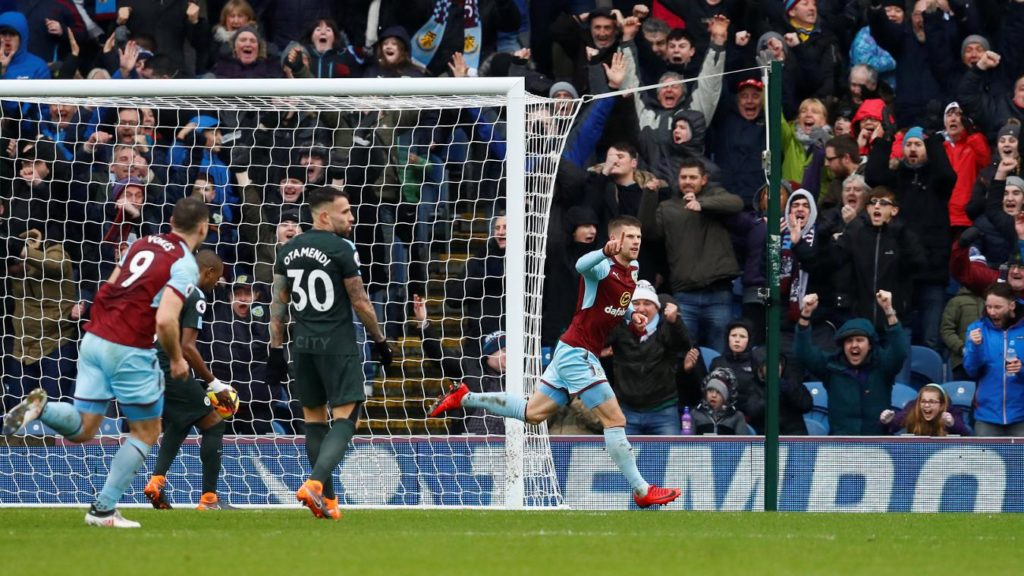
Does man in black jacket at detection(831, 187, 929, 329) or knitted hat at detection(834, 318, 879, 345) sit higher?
man in black jacket at detection(831, 187, 929, 329)

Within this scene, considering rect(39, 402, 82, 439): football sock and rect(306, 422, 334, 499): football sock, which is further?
rect(306, 422, 334, 499): football sock

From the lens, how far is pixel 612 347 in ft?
46.4

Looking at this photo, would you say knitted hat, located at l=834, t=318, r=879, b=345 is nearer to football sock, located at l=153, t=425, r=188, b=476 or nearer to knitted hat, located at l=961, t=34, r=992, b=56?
knitted hat, located at l=961, t=34, r=992, b=56

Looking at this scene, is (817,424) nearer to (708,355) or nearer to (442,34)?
(708,355)

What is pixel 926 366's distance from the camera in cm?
1471

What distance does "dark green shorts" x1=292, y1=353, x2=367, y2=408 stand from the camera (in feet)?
33.3

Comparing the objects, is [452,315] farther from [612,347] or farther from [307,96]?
[307,96]

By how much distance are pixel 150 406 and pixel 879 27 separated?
9.16 m

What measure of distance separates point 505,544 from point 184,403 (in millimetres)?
3654

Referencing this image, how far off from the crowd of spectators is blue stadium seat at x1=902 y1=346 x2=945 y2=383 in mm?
123

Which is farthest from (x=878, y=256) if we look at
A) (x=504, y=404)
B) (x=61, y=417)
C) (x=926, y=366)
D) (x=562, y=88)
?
(x=61, y=417)

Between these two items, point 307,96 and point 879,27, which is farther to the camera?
point 879,27

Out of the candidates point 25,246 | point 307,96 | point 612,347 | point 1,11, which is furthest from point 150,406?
point 1,11

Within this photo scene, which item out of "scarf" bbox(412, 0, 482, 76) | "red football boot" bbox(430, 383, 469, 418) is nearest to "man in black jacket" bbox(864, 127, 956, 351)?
"scarf" bbox(412, 0, 482, 76)
